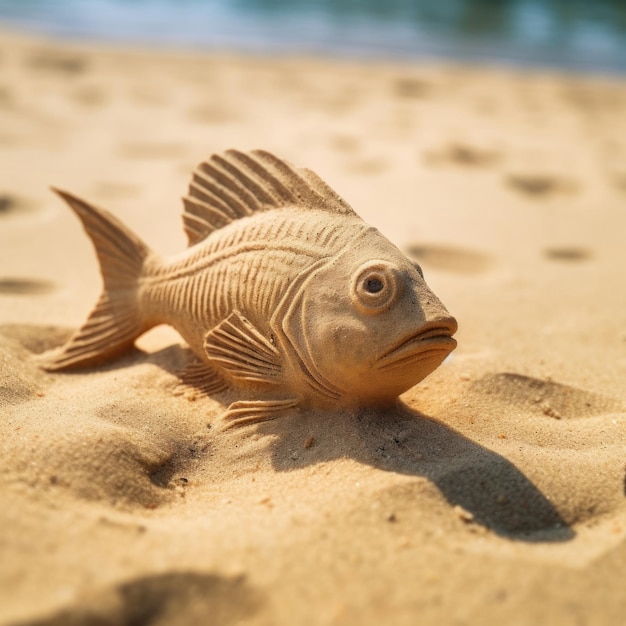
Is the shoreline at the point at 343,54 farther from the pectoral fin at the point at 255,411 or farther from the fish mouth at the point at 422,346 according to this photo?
the fish mouth at the point at 422,346

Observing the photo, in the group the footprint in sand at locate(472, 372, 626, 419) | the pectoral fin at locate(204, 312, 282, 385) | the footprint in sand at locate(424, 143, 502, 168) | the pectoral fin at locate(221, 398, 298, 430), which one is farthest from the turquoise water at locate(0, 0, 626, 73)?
the pectoral fin at locate(221, 398, 298, 430)

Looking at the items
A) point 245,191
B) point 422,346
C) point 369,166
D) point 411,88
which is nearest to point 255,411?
point 422,346

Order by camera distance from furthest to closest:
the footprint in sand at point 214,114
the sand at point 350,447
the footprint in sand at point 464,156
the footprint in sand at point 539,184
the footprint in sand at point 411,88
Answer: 1. the footprint in sand at point 411,88
2. the footprint in sand at point 214,114
3. the footprint in sand at point 464,156
4. the footprint in sand at point 539,184
5. the sand at point 350,447

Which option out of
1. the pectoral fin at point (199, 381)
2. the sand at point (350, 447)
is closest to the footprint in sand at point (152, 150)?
the sand at point (350, 447)

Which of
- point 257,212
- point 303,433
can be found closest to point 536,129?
point 257,212

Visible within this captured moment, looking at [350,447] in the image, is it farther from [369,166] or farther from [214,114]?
[214,114]
